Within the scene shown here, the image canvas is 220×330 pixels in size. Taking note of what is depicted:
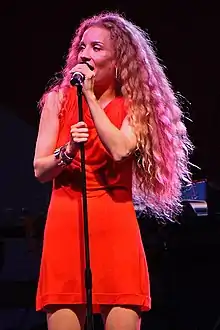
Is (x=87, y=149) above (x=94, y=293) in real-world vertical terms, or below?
above

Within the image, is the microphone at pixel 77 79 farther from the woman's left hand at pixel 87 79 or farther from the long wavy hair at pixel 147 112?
the long wavy hair at pixel 147 112

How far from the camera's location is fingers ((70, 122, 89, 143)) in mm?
1502

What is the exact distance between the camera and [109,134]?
1550 mm

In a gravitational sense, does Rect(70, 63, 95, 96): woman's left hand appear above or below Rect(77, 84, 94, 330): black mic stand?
above

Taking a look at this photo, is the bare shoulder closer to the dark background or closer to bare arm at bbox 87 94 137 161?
bare arm at bbox 87 94 137 161

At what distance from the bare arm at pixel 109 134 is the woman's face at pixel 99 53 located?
0.40ft

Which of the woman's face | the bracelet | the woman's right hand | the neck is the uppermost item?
the woman's face

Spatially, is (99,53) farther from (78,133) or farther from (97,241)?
(97,241)

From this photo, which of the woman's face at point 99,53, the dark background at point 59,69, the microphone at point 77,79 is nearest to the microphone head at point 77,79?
the microphone at point 77,79

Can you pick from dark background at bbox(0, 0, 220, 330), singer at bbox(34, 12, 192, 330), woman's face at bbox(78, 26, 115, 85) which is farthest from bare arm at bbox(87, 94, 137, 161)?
dark background at bbox(0, 0, 220, 330)

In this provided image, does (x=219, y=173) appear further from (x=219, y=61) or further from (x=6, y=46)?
(x=6, y=46)

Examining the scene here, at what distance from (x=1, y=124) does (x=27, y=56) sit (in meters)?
0.34

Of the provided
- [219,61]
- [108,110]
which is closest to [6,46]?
[219,61]

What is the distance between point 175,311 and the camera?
3121 millimetres
